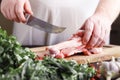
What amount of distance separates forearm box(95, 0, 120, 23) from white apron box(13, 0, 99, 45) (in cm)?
21

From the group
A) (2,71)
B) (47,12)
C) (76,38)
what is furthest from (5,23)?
(2,71)

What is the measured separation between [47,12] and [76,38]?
1.04 feet

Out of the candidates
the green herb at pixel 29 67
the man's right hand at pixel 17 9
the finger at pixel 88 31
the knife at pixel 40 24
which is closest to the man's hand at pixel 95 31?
the finger at pixel 88 31

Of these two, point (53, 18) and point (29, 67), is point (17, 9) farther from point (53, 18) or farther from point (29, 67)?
point (29, 67)

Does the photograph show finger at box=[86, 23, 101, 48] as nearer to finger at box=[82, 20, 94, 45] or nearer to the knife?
finger at box=[82, 20, 94, 45]

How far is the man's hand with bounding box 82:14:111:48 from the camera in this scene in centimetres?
148

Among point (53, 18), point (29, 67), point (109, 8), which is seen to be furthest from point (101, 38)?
point (29, 67)

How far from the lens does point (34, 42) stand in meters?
1.77

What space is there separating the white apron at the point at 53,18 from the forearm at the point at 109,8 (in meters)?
0.21

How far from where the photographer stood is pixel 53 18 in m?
1.80

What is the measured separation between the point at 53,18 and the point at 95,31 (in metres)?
0.37

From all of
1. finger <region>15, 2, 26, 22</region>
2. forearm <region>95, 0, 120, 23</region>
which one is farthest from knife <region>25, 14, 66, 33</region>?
forearm <region>95, 0, 120, 23</region>

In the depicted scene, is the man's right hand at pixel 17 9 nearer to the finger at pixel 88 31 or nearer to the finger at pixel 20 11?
the finger at pixel 20 11

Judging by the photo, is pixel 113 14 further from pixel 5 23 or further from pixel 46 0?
pixel 5 23
